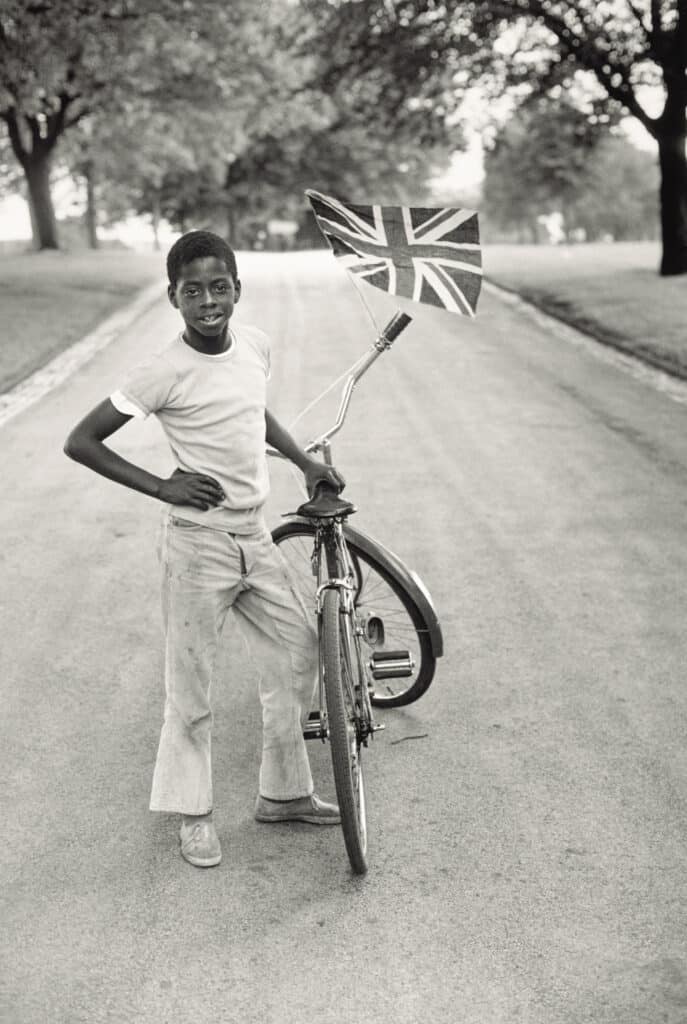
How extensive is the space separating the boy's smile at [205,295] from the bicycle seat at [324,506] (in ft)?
2.18

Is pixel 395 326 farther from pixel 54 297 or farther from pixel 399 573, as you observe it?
pixel 54 297

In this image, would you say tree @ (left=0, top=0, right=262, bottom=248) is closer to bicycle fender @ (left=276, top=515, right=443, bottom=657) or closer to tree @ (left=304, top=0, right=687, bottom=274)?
tree @ (left=304, top=0, right=687, bottom=274)

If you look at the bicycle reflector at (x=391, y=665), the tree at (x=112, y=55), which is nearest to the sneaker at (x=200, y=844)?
the bicycle reflector at (x=391, y=665)

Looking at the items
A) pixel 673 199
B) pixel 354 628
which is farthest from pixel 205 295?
pixel 673 199

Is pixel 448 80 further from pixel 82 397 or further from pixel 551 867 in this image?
pixel 551 867

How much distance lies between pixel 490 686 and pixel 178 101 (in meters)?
26.5

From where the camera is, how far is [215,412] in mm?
3844

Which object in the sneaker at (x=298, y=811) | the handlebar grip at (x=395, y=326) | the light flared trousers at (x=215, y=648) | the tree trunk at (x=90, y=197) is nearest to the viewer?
the light flared trousers at (x=215, y=648)

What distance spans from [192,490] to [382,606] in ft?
4.74

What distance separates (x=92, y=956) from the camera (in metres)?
3.46

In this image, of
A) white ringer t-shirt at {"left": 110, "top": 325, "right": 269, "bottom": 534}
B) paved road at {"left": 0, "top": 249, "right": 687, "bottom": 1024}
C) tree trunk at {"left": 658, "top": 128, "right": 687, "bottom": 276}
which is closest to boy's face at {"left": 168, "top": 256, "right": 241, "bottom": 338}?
white ringer t-shirt at {"left": 110, "top": 325, "right": 269, "bottom": 534}

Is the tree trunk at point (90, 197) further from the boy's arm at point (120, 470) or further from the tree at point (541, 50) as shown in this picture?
the boy's arm at point (120, 470)

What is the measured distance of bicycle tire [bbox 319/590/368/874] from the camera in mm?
3670

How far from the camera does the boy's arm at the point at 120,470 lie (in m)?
3.79
